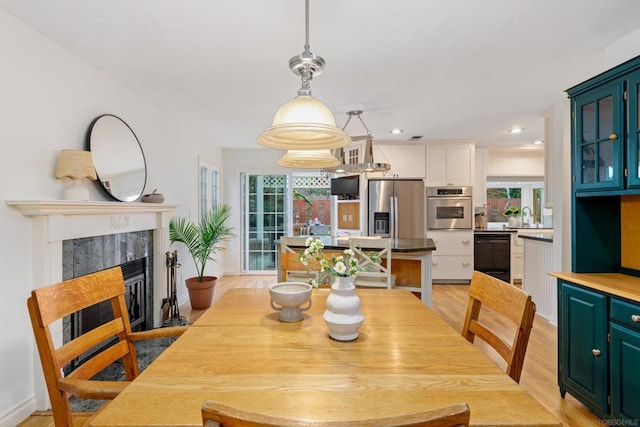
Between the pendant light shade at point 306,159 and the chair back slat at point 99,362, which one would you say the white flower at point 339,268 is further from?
the chair back slat at point 99,362

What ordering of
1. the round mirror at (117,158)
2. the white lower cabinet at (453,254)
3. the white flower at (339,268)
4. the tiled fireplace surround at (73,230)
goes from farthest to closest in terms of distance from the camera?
1. the white lower cabinet at (453,254)
2. the round mirror at (117,158)
3. the tiled fireplace surround at (73,230)
4. the white flower at (339,268)

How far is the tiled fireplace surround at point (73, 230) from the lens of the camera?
211cm

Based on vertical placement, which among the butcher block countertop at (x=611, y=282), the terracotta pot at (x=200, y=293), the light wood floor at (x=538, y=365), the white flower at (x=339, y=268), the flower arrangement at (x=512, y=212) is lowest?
the light wood floor at (x=538, y=365)

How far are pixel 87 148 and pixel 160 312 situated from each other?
1.83 meters

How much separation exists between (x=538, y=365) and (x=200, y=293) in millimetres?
3595

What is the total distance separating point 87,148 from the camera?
2.63m

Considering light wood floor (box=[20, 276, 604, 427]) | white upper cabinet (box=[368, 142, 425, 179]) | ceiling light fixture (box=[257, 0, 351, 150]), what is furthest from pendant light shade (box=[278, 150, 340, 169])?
white upper cabinet (box=[368, 142, 425, 179])

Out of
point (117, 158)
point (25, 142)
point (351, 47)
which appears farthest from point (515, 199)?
point (25, 142)

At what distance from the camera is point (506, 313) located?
1266mm

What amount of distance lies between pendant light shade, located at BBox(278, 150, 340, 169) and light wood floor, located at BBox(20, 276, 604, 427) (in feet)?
6.77

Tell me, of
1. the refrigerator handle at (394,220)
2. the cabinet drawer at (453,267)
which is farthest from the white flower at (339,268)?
the cabinet drawer at (453,267)

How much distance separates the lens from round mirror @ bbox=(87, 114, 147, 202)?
2.73m

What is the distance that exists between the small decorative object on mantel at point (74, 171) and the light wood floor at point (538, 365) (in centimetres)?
141

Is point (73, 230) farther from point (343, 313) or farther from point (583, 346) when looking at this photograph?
point (583, 346)
